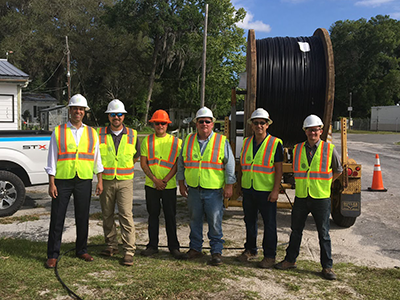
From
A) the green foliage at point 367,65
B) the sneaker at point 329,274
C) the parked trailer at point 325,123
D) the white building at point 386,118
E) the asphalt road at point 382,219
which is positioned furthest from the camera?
the green foliage at point 367,65

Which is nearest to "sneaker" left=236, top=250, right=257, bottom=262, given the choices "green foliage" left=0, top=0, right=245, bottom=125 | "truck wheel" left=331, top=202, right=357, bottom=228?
"truck wheel" left=331, top=202, right=357, bottom=228

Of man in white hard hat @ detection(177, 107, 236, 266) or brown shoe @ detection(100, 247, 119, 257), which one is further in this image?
brown shoe @ detection(100, 247, 119, 257)

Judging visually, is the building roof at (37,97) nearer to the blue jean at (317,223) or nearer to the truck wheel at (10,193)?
the truck wheel at (10,193)

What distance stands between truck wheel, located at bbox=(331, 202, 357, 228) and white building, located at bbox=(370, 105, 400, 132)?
4972cm

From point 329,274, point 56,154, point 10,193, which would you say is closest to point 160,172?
point 56,154

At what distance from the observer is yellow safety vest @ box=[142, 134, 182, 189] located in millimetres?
5301

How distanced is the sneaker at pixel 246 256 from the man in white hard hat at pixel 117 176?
4.45ft

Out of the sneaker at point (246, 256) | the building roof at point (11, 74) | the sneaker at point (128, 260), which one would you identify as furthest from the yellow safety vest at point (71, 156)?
the building roof at point (11, 74)

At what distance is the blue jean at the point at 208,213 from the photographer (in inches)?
201

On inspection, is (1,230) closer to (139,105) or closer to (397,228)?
(397,228)

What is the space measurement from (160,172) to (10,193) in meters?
3.63

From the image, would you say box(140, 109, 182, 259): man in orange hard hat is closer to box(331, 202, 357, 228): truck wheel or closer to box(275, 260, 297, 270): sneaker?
box(275, 260, 297, 270): sneaker

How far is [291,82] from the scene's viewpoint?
6.70 metres

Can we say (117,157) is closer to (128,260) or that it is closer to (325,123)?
(128,260)
